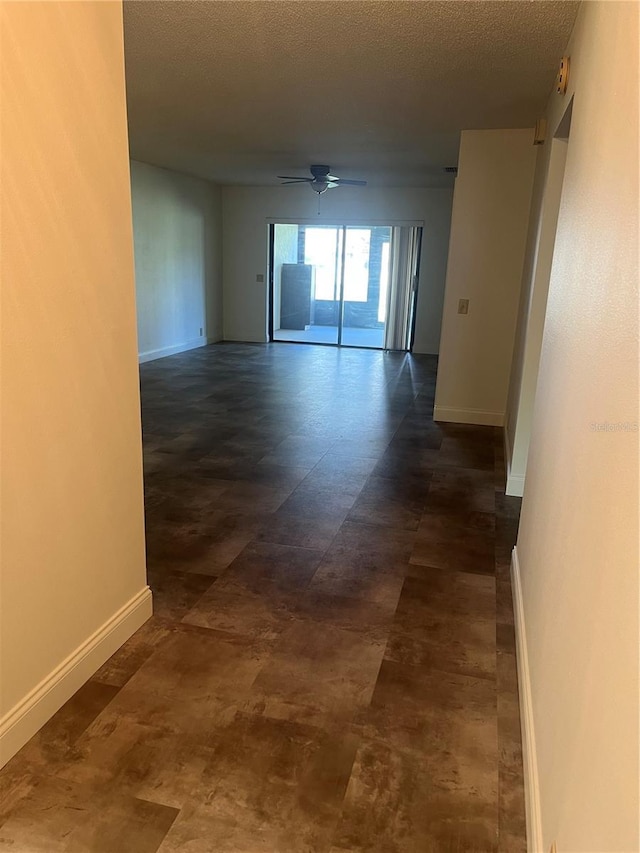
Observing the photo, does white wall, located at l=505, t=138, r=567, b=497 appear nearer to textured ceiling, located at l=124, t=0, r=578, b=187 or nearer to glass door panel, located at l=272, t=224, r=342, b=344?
textured ceiling, located at l=124, t=0, r=578, b=187

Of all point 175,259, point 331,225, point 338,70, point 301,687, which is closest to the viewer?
point 301,687

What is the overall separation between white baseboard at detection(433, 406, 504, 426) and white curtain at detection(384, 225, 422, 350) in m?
4.28

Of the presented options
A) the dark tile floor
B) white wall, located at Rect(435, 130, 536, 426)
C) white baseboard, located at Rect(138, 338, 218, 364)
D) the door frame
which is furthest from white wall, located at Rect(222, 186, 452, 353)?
the dark tile floor

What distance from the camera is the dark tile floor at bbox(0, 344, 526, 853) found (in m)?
1.48

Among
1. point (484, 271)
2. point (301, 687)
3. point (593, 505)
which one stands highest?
point (484, 271)

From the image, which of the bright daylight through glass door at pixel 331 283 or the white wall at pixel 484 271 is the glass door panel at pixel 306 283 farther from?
the white wall at pixel 484 271

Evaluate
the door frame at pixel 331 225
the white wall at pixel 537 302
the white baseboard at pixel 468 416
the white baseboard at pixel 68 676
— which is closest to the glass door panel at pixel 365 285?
the door frame at pixel 331 225

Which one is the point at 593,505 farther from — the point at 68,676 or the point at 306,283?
the point at 306,283

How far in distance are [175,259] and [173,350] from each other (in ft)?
4.19

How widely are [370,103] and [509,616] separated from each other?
3463 millimetres

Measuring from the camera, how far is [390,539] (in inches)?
120

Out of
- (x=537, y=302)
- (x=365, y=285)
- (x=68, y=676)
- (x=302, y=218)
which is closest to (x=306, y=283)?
(x=365, y=285)

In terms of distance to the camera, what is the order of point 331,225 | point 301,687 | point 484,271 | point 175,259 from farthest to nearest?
point 331,225 → point 175,259 → point 484,271 → point 301,687

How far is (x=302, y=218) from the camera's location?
936 centimetres
